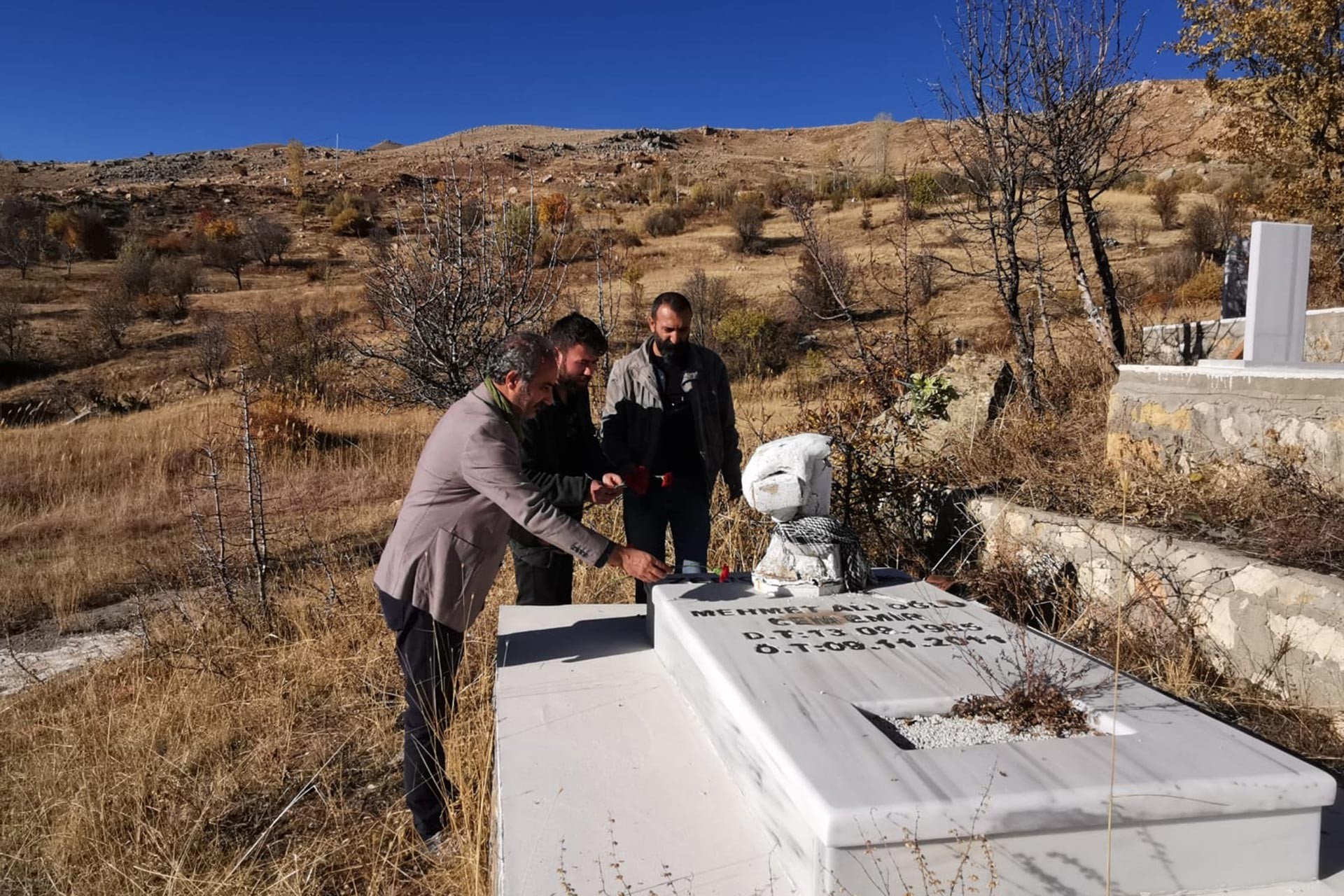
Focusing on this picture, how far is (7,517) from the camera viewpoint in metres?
9.73

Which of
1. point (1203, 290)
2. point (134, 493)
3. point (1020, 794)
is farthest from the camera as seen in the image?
point (1203, 290)

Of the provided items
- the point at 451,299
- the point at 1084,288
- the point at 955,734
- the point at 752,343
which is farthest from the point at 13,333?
the point at 955,734

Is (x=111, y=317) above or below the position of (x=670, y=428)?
above

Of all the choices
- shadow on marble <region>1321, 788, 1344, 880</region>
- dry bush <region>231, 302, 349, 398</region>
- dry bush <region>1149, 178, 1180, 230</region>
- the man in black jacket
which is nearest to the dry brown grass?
dry bush <region>231, 302, 349, 398</region>

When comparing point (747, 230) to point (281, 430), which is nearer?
point (281, 430)

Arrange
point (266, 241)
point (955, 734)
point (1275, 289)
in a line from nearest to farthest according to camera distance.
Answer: point (955, 734) → point (1275, 289) → point (266, 241)

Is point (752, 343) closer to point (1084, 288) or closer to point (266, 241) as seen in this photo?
point (1084, 288)

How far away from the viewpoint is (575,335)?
173 inches

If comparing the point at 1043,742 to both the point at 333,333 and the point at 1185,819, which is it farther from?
the point at 333,333

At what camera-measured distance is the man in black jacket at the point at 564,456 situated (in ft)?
13.9

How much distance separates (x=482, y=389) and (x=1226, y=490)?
13.0 ft

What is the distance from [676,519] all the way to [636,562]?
5.22 ft

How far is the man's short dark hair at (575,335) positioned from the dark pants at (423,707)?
1.47 meters

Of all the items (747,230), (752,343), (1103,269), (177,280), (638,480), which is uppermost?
(747,230)
